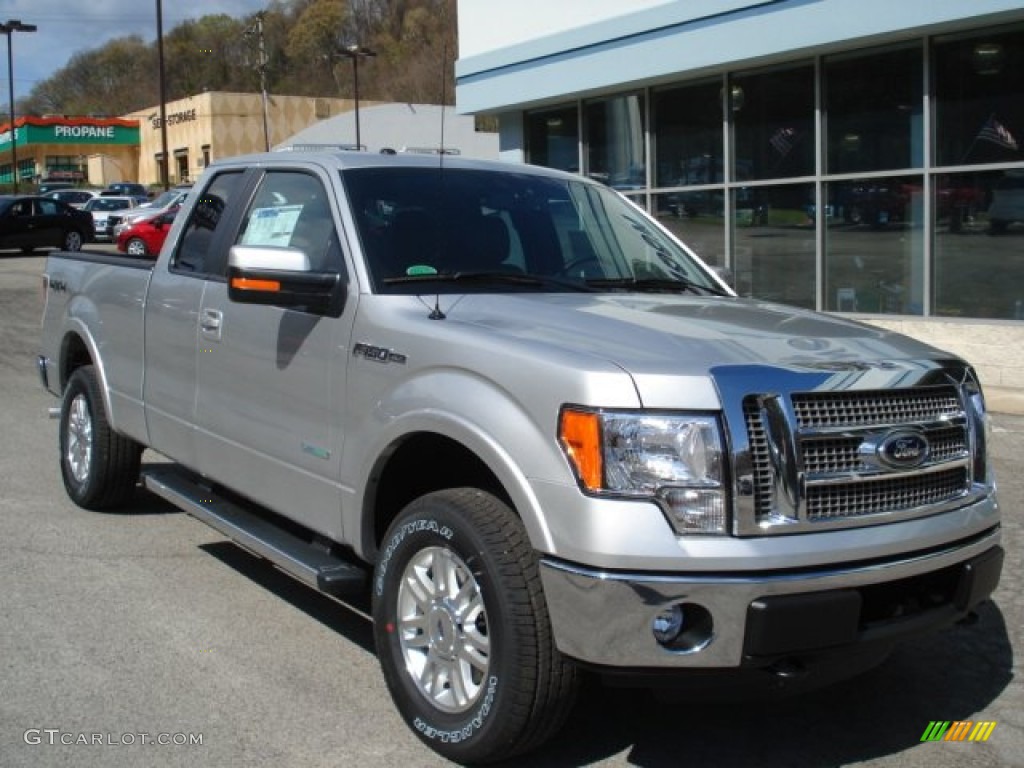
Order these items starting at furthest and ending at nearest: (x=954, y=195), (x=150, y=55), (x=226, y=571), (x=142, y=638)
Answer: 1. (x=150, y=55)
2. (x=954, y=195)
3. (x=226, y=571)
4. (x=142, y=638)

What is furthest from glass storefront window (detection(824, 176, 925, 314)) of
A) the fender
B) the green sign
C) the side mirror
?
the green sign

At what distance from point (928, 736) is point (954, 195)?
878 cm

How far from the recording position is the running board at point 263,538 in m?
4.19

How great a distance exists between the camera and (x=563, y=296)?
14.2 ft

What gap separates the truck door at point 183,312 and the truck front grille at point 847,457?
9.60ft

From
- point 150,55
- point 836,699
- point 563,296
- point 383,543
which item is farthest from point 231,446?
point 150,55

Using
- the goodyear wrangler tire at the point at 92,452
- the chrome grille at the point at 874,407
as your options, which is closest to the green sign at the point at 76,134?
the goodyear wrangler tire at the point at 92,452

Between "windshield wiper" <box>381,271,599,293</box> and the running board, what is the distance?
1.10 meters

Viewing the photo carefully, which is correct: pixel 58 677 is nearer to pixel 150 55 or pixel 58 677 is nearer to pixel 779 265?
pixel 779 265

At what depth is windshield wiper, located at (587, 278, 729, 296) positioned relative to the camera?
15.4 ft

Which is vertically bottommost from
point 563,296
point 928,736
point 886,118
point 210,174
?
point 928,736

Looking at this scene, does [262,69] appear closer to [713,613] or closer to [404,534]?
[404,534]

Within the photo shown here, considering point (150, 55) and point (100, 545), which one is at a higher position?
point (150, 55)

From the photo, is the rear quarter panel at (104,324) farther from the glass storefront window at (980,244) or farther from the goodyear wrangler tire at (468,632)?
the glass storefront window at (980,244)
